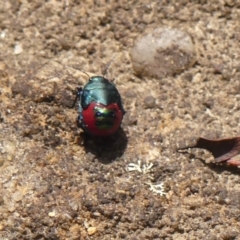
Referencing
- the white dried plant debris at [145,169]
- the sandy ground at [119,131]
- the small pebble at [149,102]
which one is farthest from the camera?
the small pebble at [149,102]

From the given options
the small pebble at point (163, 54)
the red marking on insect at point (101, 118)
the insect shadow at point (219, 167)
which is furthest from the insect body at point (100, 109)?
the insect shadow at point (219, 167)

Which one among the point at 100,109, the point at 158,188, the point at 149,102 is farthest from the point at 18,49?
the point at 158,188

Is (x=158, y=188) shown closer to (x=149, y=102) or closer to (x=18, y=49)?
(x=149, y=102)

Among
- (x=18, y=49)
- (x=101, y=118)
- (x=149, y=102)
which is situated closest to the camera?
(x=101, y=118)

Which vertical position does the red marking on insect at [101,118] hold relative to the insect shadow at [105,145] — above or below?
above

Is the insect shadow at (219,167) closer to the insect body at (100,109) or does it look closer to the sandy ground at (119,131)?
the sandy ground at (119,131)

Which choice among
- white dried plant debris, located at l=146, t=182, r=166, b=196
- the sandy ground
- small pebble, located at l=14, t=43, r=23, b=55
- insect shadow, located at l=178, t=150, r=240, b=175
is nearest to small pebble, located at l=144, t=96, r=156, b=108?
the sandy ground

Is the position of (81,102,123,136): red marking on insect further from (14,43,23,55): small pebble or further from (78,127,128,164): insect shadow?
(14,43,23,55): small pebble
